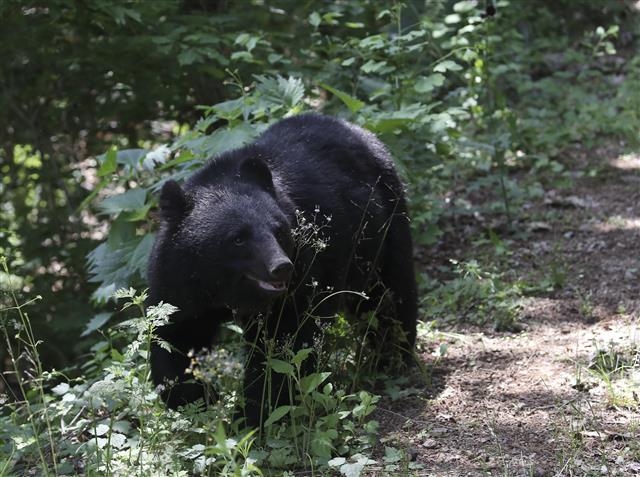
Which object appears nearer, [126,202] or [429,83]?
[126,202]

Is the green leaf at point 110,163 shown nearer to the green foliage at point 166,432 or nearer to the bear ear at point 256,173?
the bear ear at point 256,173

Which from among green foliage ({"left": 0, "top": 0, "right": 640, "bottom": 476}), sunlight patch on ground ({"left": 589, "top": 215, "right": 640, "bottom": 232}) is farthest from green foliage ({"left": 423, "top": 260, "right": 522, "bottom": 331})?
sunlight patch on ground ({"left": 589, "top": 215, "right": 640, "bottom": 232})

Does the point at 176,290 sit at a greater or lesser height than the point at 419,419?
greater

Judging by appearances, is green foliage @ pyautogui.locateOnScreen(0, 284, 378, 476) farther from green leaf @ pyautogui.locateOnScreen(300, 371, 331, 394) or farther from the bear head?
the bear head

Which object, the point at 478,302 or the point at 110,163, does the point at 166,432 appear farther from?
the point at 478,302

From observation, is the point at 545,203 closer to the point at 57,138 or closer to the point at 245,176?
the point at 245,176

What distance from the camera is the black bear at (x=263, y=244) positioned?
4.38 metres

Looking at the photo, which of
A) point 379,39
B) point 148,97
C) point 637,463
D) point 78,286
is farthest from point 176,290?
point 78,286

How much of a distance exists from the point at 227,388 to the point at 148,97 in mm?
3811

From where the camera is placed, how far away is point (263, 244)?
4.26m

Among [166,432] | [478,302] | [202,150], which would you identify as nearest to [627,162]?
[478,302]

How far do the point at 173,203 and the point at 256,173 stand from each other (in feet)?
1.56

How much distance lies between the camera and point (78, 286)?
8852 mm

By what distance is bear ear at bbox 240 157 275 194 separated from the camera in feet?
15.0
